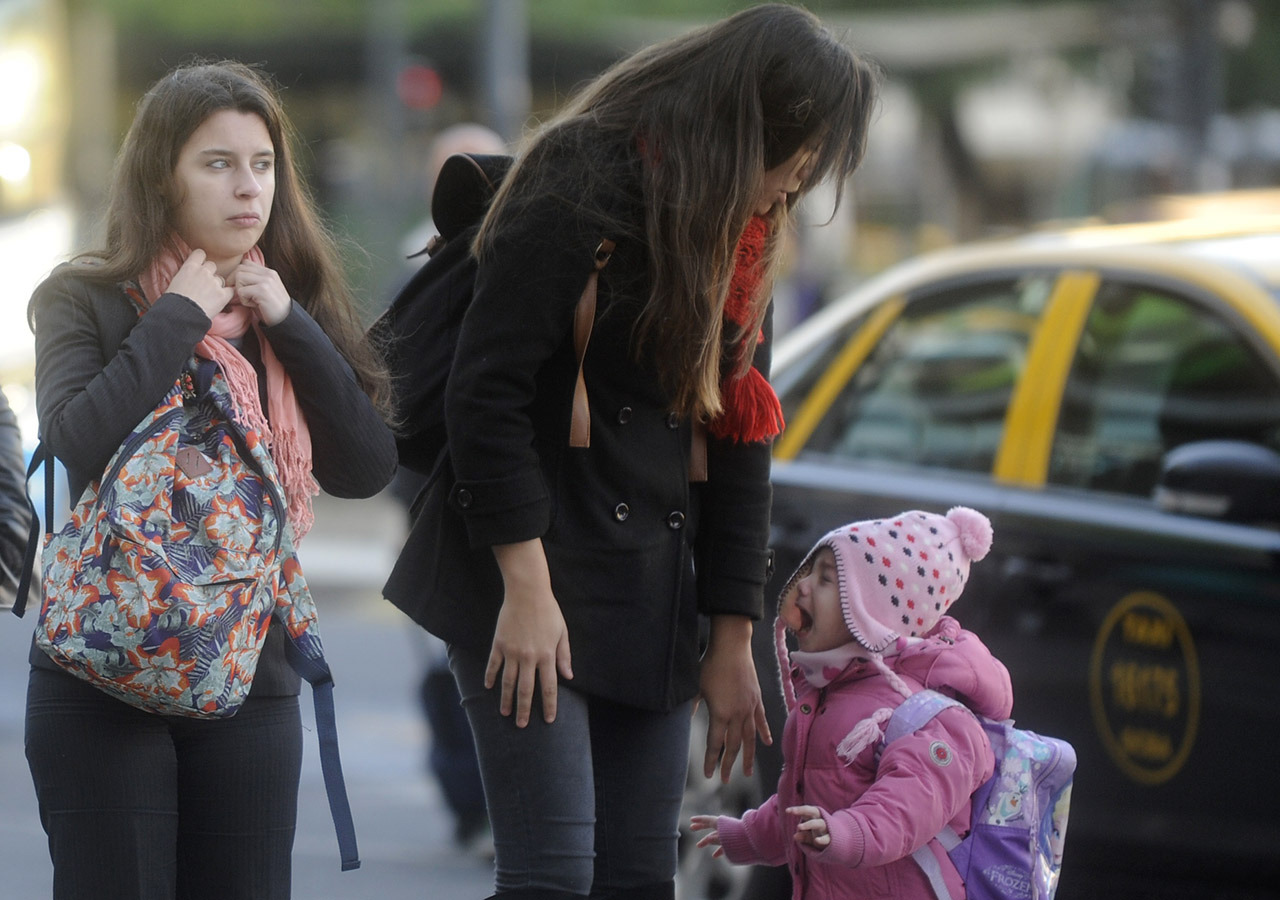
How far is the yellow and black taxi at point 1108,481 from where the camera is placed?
3.57 m

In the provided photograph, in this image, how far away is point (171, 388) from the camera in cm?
237

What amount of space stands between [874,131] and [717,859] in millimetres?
10298

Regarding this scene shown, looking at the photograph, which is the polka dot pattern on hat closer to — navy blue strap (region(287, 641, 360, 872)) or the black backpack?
the black backpack

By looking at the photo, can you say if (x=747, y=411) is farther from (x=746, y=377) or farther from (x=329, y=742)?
(x=329, y=742)

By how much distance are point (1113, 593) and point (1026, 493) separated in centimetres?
39

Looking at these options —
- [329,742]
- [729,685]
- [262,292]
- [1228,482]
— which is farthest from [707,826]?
[1228,482]

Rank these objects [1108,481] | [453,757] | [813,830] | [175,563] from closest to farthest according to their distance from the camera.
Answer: [175,563] < [813,830] < [1108,481] < [453,757]

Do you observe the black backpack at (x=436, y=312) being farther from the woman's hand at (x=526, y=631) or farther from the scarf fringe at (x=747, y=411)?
the scarf fringe at (x=747, y=411)

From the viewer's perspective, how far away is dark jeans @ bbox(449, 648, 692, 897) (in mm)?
2471

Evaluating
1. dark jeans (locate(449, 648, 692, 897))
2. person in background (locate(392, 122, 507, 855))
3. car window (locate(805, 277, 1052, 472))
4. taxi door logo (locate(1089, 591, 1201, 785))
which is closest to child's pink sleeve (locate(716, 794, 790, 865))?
dark jeans (locate(449, 648, 692, 897))

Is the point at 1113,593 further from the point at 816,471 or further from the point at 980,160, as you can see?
the point at 980,160

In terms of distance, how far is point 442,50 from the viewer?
23703 millimetres

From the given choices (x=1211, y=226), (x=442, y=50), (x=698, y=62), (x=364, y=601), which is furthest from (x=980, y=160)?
(x=698, y=62)

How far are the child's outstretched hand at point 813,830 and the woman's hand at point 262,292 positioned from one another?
97cm
